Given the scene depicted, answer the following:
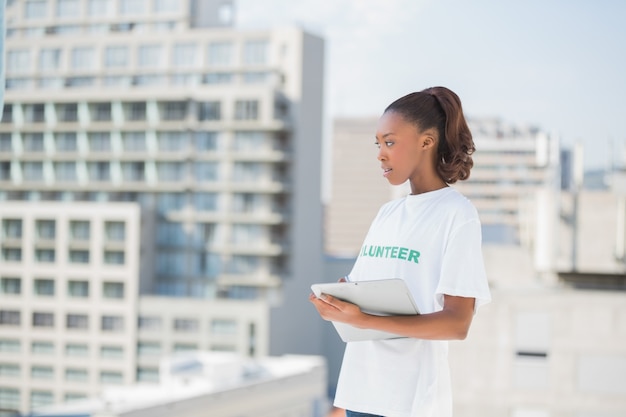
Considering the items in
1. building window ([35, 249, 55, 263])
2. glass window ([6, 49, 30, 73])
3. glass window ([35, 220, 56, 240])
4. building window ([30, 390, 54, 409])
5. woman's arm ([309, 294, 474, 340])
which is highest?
glass window ([6, 49, 30, 73])

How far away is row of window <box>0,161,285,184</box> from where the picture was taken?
40.5 m

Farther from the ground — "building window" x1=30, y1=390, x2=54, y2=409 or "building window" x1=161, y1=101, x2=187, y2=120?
"building window" x1=161, y1=101, x2=187, y2=120

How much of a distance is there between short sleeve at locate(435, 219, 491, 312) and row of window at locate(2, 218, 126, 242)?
121ft

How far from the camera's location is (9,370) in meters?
39.6

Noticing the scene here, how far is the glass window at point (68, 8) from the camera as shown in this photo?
45906mm

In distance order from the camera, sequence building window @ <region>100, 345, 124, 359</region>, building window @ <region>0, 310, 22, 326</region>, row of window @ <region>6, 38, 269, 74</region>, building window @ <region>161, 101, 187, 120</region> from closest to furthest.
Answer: building window @ <region>100, 345, 124, 359</region> → building window @ <region>0, 310, 22, 326</region> → building window @ <region>161, 101, 187, 120</region> → row of window @ <region>6, 38, 269, 74</region>

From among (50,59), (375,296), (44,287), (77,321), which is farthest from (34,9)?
(375,296)

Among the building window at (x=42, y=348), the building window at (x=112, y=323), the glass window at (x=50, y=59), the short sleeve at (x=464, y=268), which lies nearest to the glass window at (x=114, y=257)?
the building window at (x=112, y=323)

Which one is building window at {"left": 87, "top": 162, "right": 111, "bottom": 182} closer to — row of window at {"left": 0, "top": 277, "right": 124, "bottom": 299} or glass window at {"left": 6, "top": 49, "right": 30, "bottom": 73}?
row of window at {"left": 0, "top": 277, "right": 124, "bottom": 299}

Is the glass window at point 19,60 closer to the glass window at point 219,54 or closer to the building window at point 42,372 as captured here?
the glass window at point 219,54

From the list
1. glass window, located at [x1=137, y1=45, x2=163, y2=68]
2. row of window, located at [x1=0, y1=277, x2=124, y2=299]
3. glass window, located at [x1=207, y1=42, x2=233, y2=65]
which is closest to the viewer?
row of window, located at [x1=0, y1=277, x2=124, y2=299]

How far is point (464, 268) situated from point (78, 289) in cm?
3834

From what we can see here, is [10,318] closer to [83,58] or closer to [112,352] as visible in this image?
[112,352]

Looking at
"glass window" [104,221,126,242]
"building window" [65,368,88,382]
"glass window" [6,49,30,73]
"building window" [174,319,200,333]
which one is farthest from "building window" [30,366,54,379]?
"glass window" [6,49,30,73]
